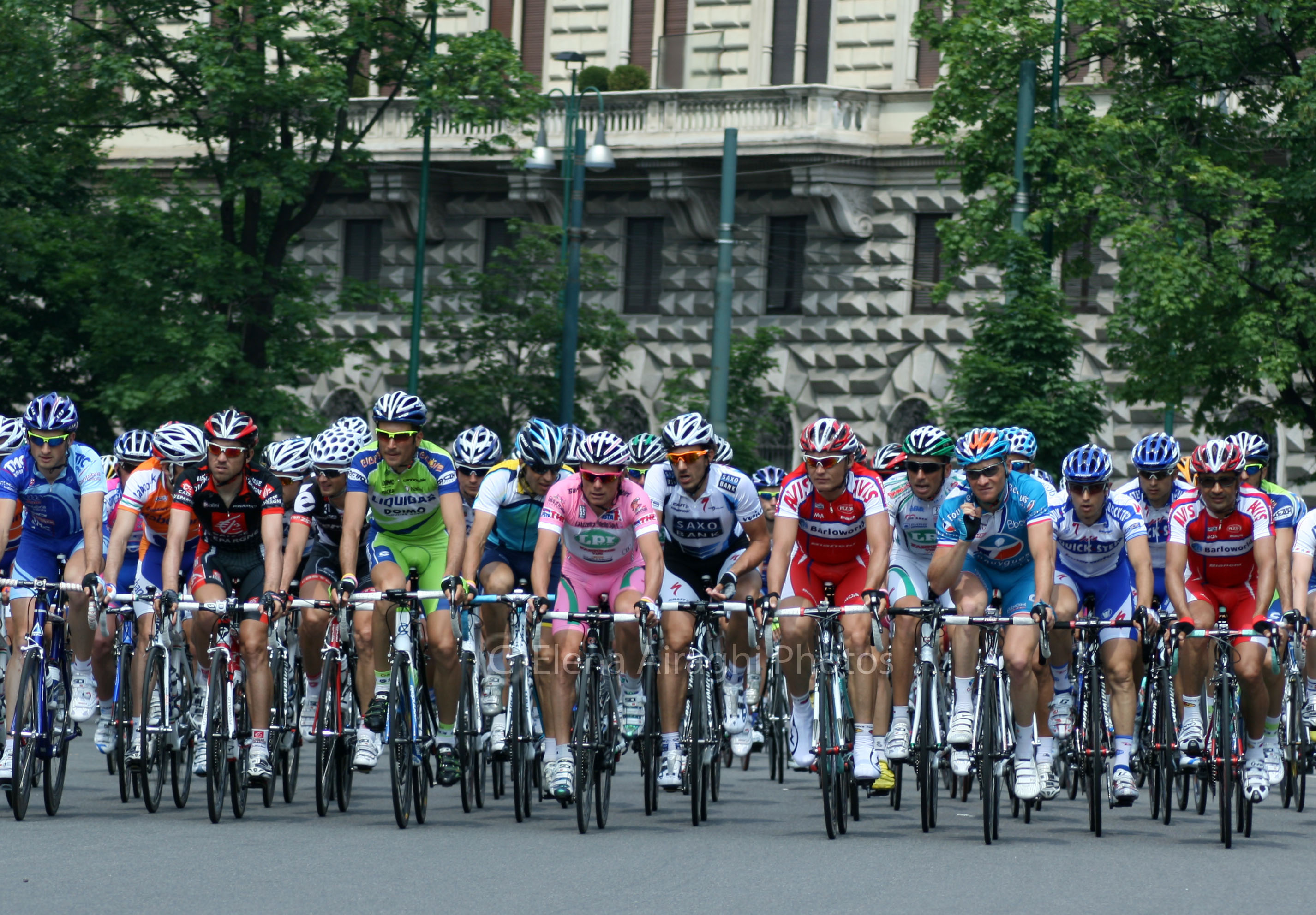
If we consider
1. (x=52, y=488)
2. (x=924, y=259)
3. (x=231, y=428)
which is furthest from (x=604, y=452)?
(x=924, y=259)

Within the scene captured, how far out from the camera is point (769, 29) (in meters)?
38.5

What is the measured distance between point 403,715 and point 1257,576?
4597 millimetres

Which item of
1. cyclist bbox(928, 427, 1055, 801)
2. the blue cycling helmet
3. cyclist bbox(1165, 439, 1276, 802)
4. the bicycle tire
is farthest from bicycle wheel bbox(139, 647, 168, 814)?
cyclist bbox(1165, 439, 1276, 802)

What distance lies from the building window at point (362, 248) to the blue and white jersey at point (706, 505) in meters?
28.0

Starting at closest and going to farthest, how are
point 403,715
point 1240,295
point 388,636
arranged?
point 403,715
point 388,636
point 1240,295

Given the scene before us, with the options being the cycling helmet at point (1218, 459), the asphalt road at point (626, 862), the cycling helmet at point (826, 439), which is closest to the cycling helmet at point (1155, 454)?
the cycling helmet at point (1218, 459)

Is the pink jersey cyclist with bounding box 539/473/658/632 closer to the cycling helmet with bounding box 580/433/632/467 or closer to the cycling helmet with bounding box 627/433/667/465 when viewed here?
the cycling helmet with bounding box 580/433/632/467

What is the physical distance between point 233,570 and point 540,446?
6.35 ft

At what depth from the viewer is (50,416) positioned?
13281mm

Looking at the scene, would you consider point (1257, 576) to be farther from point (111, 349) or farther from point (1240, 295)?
point (111, 349)

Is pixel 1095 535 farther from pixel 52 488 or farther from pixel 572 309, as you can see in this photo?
pixel 572 309

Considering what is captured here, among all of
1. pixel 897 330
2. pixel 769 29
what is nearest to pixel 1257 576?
pixel 897 330

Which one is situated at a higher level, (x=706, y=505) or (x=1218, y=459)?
(x=1218, y=459)

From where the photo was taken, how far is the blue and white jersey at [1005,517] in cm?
1267
